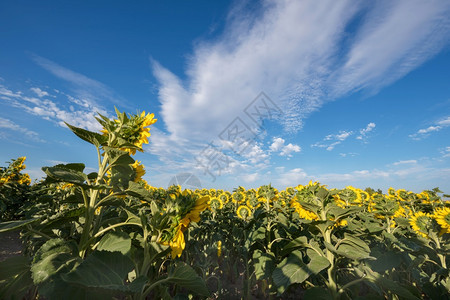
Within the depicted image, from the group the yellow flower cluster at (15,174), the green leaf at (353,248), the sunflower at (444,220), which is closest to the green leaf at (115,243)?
the green leaf at (353,248)

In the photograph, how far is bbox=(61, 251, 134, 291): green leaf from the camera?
2.72 feet

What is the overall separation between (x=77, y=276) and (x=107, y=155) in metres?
1.12

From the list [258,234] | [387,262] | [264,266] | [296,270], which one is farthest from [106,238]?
[258,234]

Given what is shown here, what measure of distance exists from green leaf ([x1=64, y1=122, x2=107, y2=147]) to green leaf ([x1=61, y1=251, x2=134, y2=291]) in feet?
Result: 3.48

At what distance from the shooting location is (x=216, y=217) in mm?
7730

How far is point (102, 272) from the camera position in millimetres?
993

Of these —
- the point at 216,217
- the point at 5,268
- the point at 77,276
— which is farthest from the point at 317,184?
the point at 216,217

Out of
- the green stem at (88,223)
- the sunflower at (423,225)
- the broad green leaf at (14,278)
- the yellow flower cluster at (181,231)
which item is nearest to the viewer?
the broad green leaf at (14,278)

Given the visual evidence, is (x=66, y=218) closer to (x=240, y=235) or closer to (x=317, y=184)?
(x=317, y=184)

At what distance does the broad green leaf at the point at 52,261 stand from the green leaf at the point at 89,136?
821mm

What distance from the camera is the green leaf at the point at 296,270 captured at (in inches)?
92.8

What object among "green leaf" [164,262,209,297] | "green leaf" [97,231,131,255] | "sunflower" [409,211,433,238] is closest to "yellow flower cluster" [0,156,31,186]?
"green leaf" [97,231,131,255]

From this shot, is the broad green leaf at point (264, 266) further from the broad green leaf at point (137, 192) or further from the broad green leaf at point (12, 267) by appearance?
the broad green leaf at point (12, 267)

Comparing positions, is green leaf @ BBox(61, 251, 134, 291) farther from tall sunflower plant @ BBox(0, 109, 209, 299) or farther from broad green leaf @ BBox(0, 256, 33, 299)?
broad green leaf @ BBox(0, 256, 33, 299)
